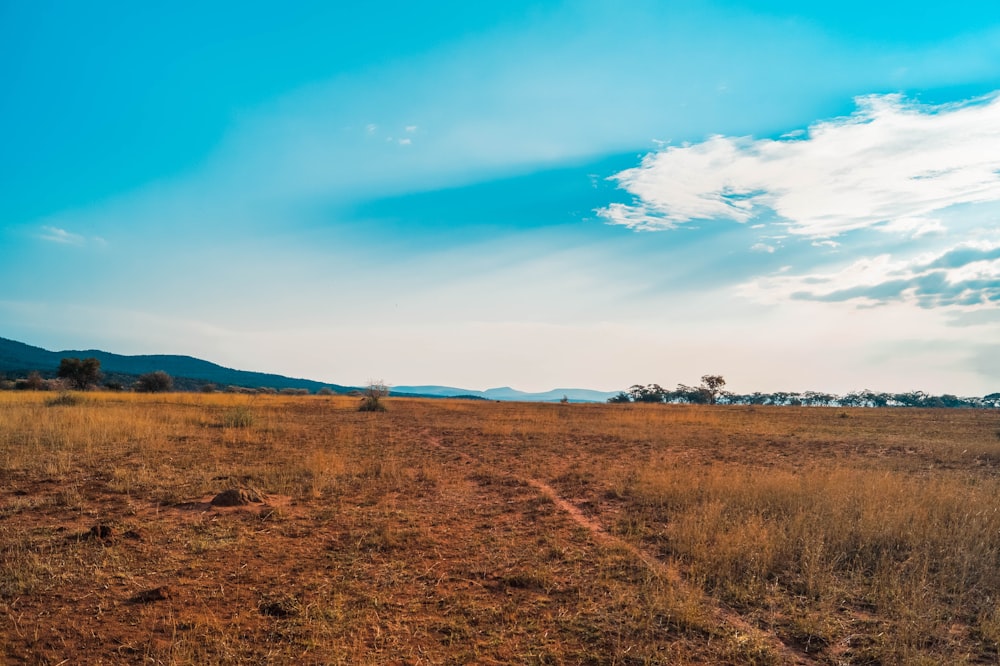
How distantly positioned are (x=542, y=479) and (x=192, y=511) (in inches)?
281

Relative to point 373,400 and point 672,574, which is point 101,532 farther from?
point 373,400

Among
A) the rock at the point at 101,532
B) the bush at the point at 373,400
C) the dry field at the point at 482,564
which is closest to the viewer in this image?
the dry field at the point at 482,564

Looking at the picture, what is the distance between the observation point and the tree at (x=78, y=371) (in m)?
55.6

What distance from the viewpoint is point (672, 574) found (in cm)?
627

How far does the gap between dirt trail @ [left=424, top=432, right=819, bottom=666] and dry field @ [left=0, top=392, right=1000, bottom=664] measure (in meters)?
0.03

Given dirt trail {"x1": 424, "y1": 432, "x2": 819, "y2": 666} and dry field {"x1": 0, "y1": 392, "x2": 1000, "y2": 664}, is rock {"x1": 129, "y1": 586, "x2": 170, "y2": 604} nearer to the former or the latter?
dry field {"x1": 0, "y1": 392, "x2": 1000, "y2": 664}

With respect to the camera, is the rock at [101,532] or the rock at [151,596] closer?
the rock at [151,596]

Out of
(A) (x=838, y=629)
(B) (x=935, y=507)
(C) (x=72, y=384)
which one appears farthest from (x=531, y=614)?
(C) (x=72, y=384)

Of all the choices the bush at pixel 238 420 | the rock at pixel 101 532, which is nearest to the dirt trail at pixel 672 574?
the rock at pixel 101 532

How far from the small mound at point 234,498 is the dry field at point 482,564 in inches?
7.0

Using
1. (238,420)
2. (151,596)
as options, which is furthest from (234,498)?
(238,420)

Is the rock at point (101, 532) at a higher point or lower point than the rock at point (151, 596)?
higher

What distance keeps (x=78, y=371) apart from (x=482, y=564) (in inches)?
2575

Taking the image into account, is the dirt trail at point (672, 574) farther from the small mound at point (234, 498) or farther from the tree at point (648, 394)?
the tree at point (648, 394)
